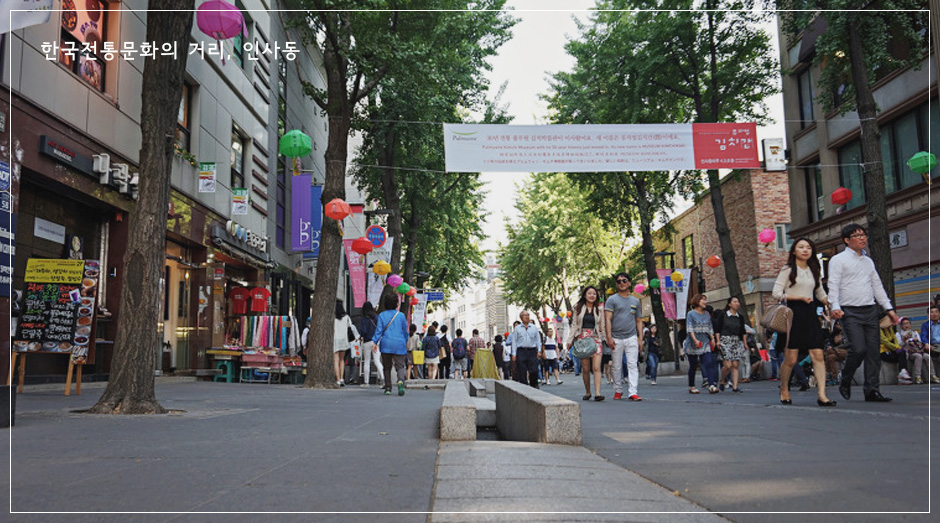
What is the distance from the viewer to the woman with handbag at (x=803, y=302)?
8.43 m

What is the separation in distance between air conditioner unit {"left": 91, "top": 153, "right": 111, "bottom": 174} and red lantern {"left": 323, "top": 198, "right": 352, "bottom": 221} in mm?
4101

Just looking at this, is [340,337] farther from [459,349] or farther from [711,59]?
[711,59]

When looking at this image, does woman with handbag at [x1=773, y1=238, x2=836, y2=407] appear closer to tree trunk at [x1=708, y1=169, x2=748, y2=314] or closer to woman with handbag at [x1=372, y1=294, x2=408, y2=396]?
woman with handbag at [x1=372, y1=294, x2=408, y2=396]

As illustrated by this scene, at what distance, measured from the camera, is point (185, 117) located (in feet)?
58.5

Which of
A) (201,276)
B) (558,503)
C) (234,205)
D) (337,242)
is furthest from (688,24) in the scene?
(558,503)

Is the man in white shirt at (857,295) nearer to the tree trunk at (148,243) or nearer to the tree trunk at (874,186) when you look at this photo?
the tree trunk at (874,186)

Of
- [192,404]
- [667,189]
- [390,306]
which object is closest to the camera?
[192,404]

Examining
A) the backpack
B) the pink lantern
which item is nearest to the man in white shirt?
the pink lantern

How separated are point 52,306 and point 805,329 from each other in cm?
976

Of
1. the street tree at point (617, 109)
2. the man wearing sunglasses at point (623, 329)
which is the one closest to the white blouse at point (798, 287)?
the man wearing sunglasses at point (623, 329)

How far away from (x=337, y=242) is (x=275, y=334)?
6.44 m

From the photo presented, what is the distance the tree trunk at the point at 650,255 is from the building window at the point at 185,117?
52.7ft

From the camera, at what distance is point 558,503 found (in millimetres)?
3012

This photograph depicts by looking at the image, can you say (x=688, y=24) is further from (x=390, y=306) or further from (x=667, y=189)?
(x=390, y=306)
